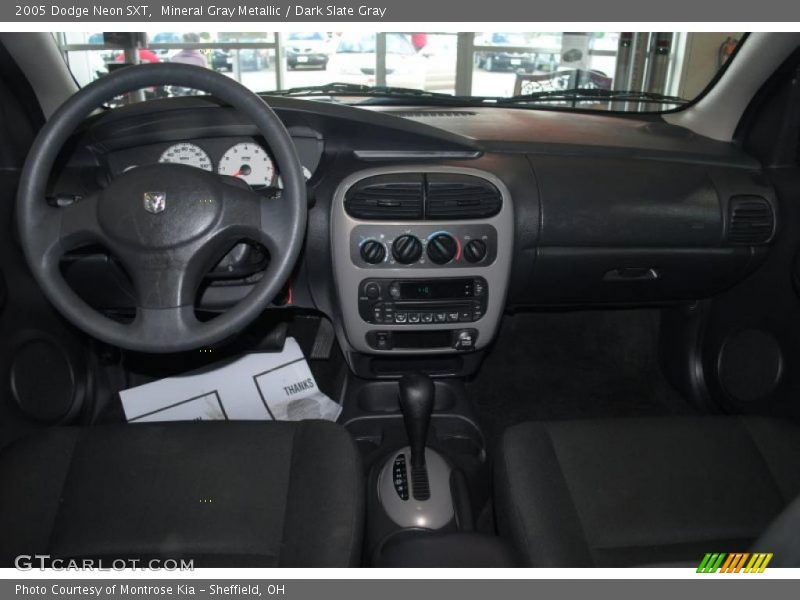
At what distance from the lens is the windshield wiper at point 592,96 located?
199 cm

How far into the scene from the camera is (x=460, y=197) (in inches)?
60.3

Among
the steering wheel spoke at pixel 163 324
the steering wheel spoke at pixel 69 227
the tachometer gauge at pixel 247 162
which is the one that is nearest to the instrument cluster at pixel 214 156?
the tachometer gauge at pixel 247 162

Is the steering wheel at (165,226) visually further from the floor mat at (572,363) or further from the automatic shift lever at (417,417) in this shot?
the floor mat at (572,363)

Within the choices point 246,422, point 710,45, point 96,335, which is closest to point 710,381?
point 710,45

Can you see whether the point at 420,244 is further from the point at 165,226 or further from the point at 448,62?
the point at 448,62

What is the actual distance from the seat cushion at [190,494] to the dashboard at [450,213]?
0.40 metres

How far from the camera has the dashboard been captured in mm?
1524

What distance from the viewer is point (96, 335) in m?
1.14

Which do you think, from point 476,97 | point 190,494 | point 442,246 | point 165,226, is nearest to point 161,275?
point 165,226

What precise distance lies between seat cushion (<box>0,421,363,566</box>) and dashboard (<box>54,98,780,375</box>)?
0.40 meters

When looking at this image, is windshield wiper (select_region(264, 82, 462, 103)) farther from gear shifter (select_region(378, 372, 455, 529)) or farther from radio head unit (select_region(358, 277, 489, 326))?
gear shifter (select_region(378, 372, 455, 529))

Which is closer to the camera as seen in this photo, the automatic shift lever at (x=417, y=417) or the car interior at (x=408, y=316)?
the car interior at (x=408, y=316)

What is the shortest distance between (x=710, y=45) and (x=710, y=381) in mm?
1177

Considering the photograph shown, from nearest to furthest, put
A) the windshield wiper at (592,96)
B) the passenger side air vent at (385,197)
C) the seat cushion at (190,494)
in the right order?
the seat cushion at (190,494) < the passenger side air vent at (385,197) < the windshield wiper at (592,96)
